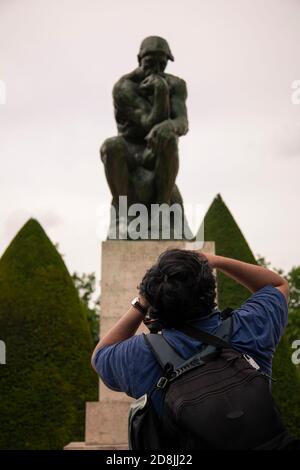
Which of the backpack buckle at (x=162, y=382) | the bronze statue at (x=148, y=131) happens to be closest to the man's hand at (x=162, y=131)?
the bronze statue at (x=148, y=131)

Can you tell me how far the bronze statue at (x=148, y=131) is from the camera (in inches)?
257

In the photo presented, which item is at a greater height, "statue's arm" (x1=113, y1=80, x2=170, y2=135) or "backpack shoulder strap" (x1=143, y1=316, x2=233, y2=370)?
"statue's arm" (x1=113, y1=80, x2=170, y2=135)

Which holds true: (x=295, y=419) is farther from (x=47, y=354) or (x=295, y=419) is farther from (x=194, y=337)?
(x=194, y=337)

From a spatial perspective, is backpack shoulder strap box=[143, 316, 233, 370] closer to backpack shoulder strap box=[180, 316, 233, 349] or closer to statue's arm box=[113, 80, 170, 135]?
backpack shoulder strap box=[180, 316, 233, 349]

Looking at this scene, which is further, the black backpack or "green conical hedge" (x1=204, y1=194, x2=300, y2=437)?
"green conical hedge" (x1=204, y1=194, x2=300, y2=437)

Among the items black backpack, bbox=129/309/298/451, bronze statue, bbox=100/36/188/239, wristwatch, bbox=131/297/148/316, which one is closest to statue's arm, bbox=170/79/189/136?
bronze statue, bbox=100/36/188/239

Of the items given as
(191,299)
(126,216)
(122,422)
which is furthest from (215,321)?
(126,216)

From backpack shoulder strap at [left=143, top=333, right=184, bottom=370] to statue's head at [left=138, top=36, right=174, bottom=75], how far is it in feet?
17.2

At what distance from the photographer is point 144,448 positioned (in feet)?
5.74

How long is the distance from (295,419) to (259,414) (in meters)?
8.12

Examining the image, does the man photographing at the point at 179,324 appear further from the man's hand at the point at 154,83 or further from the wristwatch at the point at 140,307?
the man's hand at the point at 154,83

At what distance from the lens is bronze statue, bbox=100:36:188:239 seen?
652cm

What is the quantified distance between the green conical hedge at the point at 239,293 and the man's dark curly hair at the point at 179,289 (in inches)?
303
